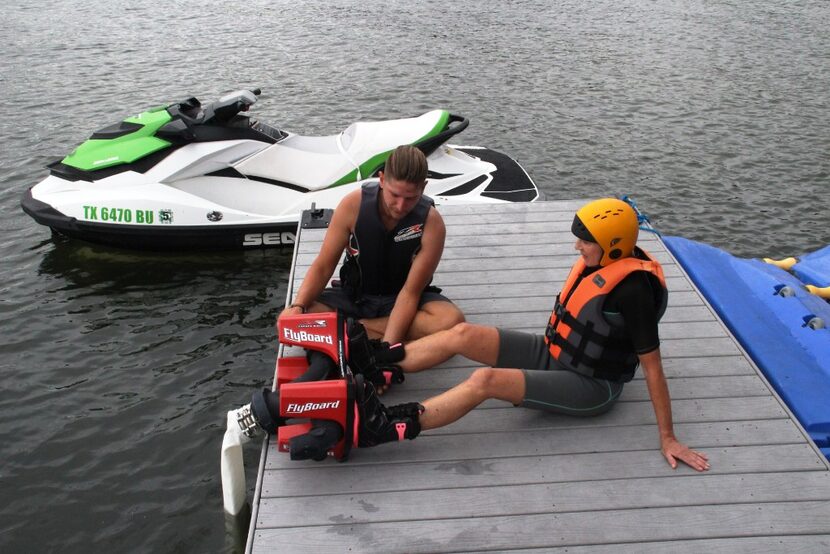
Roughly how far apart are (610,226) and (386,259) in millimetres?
1476

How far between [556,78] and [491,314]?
9.96 m

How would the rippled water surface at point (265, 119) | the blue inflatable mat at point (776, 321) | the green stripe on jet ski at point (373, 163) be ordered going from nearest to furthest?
1. the blue inflatable mat at point (776, 321)
2. the rippled water surface at point (265, 119)
3. the green stripe on jet ski at point (373, 163)

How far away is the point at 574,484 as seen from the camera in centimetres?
392

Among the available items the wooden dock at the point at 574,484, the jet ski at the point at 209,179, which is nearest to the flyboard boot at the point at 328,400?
the wooden dock at the point at 574,484

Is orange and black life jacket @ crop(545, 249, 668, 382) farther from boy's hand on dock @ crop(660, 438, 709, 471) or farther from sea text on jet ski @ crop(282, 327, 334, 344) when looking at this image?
sea text on jet ski @ crop(282, 327, 334, 344)

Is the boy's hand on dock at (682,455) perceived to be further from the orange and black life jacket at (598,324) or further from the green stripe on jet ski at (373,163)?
the green stripe on jet ski at (373,163)

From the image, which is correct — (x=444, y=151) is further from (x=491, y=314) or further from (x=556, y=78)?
(x=556, y=78)

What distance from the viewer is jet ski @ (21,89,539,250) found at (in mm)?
7734

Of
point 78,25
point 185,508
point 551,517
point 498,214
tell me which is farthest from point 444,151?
point 78,25

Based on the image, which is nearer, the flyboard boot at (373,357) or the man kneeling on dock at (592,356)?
the man kneeling on dock at (592,356)

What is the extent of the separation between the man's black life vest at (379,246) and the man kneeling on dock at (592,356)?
979mm

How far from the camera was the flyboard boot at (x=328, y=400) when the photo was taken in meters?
3.76

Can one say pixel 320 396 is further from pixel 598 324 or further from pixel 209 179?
pixel 209 179

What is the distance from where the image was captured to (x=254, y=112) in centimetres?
1280
